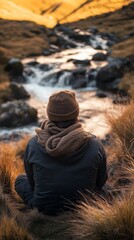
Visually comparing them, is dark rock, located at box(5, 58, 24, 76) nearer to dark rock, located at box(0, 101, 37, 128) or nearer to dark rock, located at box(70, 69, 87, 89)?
dark rock, located at box(70, 69, 87, 89)

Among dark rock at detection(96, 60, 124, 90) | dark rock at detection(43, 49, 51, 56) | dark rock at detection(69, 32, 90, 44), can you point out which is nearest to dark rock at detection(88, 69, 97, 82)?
dark rock at detection(96, 60, 124, 90)

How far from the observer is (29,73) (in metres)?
35.7

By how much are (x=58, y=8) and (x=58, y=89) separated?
313 feet

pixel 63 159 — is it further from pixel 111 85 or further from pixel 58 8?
pixel 58 8

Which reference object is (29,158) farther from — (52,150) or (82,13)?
(82,13)

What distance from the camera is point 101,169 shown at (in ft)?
17.9

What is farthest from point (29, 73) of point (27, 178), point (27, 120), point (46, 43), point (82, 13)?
point (82, 13)

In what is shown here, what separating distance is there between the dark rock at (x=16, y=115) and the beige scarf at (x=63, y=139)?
15.9m

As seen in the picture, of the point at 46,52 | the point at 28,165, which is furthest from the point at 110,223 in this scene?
the point at 46,52

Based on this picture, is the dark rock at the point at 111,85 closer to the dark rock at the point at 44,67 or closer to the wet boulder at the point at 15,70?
the wet boulder at the point at 15,70

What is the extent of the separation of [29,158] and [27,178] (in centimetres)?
58

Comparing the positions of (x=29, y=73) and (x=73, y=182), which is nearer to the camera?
(x=73, y=182)

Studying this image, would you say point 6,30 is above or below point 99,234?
below

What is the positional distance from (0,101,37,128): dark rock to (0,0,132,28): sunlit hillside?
70.3 meters
